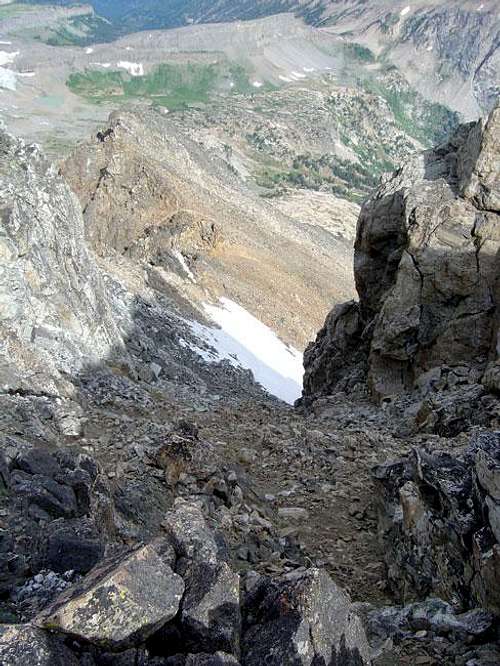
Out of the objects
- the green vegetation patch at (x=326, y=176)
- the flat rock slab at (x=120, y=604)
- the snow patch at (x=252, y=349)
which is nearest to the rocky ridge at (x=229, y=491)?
the flat rock slab at (x=120, y=604)

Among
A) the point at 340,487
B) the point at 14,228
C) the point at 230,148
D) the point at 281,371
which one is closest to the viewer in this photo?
the point at 340,487

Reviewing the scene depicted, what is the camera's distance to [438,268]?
19688mm

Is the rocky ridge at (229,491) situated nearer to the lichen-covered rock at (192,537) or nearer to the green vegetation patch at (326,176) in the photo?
the lichen-covered rock at (192,537)

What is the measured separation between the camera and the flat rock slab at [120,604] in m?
5.17

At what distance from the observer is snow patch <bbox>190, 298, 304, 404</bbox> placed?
32.4 m

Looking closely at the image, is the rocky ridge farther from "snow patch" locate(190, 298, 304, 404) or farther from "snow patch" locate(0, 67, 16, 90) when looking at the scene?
"snow patch" locate(0, 67, 16, 90)

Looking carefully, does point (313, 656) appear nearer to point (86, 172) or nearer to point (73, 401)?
point (73, 401)

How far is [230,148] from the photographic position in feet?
470

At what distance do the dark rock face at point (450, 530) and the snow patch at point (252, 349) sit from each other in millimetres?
20224

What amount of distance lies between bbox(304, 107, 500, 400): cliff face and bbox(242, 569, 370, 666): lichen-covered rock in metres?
11.4

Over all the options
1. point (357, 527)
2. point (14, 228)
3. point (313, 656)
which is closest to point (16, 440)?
point (357, 527)

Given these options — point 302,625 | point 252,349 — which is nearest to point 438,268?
point 302,625

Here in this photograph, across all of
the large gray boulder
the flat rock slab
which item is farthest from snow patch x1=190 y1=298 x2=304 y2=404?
the flat rock slab

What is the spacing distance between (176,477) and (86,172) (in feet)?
131
